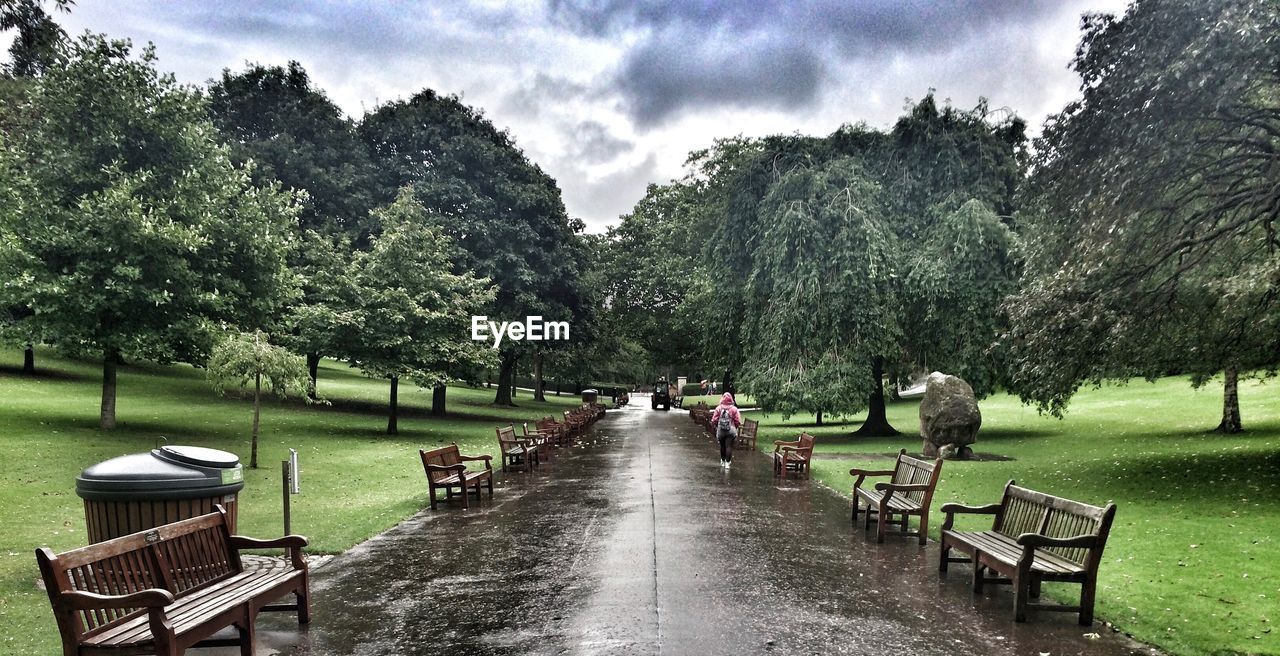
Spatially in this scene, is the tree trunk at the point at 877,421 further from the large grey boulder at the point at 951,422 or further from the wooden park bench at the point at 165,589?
the wooden park bench at the point at 165,589

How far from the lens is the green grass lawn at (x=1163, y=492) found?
6.25 meters

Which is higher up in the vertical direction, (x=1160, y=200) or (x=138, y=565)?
(x=1160, y=200)

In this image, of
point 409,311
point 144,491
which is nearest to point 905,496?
point 144,491

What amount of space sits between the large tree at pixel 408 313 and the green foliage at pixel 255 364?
722 cm

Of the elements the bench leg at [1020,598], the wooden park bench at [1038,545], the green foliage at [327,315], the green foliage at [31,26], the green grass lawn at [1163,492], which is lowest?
the green grass lawn at [1163,492]

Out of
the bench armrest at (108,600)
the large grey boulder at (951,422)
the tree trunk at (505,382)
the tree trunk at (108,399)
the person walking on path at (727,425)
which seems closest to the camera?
the bench armrest at (108,600)

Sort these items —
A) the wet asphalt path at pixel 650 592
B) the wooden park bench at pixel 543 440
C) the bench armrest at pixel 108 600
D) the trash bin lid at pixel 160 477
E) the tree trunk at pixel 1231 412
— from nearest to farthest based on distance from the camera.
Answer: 1. the bench armrest at pixel 108 600
2. the wet asphalt path at pixel 650 592
3. the trash bin lid at pixel 160 477
4. the wooden park bench at pixel 543 440
5. the tree trunk at pixel 1231 412

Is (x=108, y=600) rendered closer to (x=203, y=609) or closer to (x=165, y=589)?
(x=203, y=609)

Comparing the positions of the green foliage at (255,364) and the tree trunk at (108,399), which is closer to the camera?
the green foliage at (255,364)

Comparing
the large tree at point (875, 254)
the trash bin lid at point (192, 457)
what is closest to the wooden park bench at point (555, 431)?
the large tree at point (875, 254)

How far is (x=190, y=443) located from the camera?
18891 mm

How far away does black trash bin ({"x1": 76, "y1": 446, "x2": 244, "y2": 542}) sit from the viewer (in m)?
6.46

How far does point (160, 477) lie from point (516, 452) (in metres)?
10.2

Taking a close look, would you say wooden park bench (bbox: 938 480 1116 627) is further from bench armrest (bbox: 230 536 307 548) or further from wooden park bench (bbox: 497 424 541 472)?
wooden park bench (bbox: 497 424 541 472)
